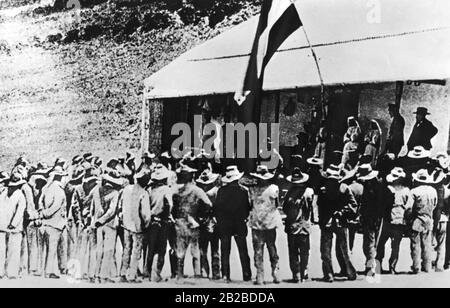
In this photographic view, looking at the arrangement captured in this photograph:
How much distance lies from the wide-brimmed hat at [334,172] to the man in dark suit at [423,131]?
588 mm

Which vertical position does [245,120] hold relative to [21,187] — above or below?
above

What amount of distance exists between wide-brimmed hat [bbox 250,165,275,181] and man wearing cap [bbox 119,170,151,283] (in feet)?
2.98

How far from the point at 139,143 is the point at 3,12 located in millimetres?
1665

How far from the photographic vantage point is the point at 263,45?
15.1 ft

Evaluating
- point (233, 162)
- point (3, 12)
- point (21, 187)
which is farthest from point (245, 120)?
point (3, 12)

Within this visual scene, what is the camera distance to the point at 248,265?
14.8 ft

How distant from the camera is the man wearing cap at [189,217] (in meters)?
4.53

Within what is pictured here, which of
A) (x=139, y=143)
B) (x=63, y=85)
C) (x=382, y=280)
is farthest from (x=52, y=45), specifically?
(x=382, y=280)

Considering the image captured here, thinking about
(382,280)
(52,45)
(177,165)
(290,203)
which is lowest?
(382,280)

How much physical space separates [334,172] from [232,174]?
82 centimetres

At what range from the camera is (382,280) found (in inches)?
177

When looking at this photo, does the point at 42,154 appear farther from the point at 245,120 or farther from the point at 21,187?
the point at 245,120

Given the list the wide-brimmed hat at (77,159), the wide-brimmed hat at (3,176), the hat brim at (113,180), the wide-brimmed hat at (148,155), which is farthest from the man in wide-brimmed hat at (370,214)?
the wide-brimmed hat at (3,176)

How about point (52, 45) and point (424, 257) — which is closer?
point (424, 257)
